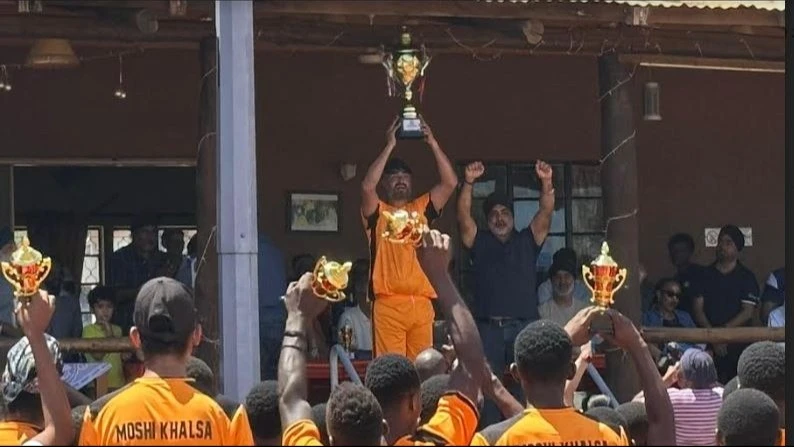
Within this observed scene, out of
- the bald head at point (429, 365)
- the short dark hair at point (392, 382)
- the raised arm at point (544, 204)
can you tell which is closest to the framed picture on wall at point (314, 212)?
the raised arm at point (544, 204)

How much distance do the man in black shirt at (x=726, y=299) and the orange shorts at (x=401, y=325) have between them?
2.84m

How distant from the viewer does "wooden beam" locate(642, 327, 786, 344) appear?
11023 millimetres

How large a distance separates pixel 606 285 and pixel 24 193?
301 inches

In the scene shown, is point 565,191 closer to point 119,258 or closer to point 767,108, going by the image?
point 767,108

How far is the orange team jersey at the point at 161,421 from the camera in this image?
4574 mm

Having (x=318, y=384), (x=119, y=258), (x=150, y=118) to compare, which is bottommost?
(x=318, y=384)

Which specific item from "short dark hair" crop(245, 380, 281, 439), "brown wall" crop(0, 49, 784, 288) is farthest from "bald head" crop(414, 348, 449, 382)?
"brown wall" crop(0, 49, 784, 288)

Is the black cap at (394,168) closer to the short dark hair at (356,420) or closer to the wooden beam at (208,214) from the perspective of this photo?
the wooden beam at (208,214)

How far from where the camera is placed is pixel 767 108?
13859mm

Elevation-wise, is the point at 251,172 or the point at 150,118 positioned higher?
the point at 150,118

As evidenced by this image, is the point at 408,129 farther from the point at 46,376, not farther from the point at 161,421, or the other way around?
the point at 161,421

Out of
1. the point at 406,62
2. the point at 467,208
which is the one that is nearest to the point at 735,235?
the point at 467,208

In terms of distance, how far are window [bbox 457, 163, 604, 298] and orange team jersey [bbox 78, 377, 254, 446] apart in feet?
27.9

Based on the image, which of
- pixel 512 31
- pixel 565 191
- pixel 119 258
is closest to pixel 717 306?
pixel 565 191
